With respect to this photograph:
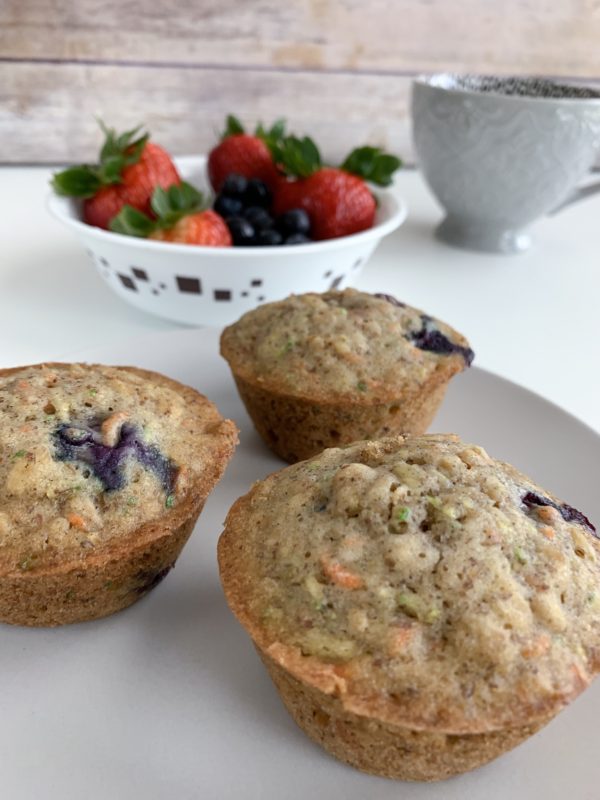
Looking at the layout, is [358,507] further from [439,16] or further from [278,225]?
[439,16]

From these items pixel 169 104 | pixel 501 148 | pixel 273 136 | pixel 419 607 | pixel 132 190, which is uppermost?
pixel 501 148

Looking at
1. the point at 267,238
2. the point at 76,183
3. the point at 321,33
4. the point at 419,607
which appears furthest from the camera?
the point at 321,33

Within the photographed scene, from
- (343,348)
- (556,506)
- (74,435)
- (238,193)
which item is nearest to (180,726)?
(74,435)

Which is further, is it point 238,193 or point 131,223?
point 238,193

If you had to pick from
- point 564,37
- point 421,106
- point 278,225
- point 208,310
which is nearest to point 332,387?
point 208,310

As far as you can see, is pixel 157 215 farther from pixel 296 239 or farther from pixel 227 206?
pixel 296 239

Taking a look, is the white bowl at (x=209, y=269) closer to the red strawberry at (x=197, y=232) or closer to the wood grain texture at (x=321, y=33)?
the red strawberry at (x=197, y=232)
